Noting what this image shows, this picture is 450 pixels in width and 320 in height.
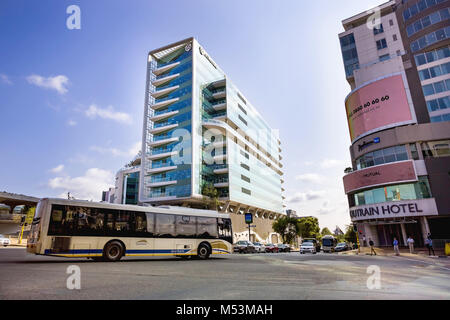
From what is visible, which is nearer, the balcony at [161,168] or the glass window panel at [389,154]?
the glass window panel at [389,154]

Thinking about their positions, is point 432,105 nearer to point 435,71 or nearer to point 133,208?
point 435,71

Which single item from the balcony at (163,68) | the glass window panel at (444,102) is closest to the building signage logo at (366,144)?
the glass window panel at (444,102)

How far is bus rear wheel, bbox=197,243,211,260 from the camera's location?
16.7 metres

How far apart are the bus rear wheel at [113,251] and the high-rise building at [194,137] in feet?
117

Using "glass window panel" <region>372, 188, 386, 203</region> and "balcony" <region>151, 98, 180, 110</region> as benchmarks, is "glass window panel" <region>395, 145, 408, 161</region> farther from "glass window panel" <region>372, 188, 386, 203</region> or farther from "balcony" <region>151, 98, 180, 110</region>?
"balcony" <region>151, 98, 180, 110</region>

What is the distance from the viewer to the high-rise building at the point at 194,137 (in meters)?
52.9

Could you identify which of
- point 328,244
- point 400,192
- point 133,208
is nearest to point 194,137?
point 328,244

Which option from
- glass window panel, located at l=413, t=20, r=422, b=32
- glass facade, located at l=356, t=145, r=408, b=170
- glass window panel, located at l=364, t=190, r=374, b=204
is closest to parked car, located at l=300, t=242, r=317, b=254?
glass window panel, located at l=364, t=190, r=374, b=204

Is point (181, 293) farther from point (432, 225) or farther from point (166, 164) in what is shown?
point (166, 164)

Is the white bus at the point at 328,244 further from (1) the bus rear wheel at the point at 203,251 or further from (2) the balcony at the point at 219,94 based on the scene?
(2) the balcony at the point at 219,94

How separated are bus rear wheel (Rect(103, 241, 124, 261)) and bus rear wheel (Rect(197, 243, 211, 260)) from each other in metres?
4.79

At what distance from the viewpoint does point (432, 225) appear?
33344 mm

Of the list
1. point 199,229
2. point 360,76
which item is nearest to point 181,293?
point 199,229

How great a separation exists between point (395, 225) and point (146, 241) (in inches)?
1459
